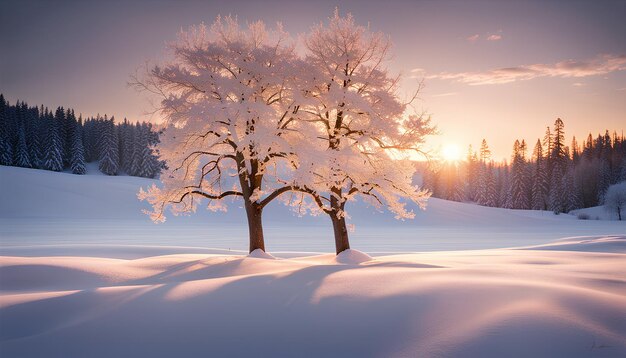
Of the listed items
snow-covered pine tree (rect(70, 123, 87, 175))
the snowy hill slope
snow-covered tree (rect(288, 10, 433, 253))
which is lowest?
the snowy hill slope

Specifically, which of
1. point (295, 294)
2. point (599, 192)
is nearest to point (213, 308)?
point (295, 294)

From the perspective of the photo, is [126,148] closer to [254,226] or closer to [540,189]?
[254,226]

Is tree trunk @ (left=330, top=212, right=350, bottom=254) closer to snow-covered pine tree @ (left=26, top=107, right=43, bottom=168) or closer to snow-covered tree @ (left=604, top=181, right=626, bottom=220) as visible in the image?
snow-covered tree @ (left=604, top=181, right=626, bottom=220)

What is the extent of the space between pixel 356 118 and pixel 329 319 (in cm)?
922

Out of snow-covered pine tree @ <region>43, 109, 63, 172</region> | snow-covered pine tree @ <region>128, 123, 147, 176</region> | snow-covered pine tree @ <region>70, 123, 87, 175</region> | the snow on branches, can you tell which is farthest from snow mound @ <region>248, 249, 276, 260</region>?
snow-covered pine tree @ <region>43, 109, 63, 172</region>

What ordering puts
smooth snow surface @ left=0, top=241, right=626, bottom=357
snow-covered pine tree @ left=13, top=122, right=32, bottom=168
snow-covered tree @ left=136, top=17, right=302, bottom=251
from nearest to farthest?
1. smooth snow surface @ left=0, top=241, right=626, bottom=357
2. snow-covered tree @ left=136, top=17, right=302, bottom=251
3. snow-covered pine tree @ left=13, top=122, right=32, bottom=168

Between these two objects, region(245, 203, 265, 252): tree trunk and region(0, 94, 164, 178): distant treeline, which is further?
region(0, 94, 164, 178): distant treeline

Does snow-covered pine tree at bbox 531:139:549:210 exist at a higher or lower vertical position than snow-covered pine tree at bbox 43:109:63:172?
lower

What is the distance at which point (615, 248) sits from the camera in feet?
55.3

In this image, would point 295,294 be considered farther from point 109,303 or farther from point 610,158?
point 610,158

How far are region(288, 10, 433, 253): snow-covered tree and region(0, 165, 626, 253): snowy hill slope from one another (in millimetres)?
13306

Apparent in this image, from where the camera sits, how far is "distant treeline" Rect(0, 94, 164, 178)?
2709 inches

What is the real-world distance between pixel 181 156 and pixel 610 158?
11311 centimetres

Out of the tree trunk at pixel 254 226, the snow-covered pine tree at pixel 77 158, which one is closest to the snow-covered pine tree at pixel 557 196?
the tree trunk at pixel 254 226
